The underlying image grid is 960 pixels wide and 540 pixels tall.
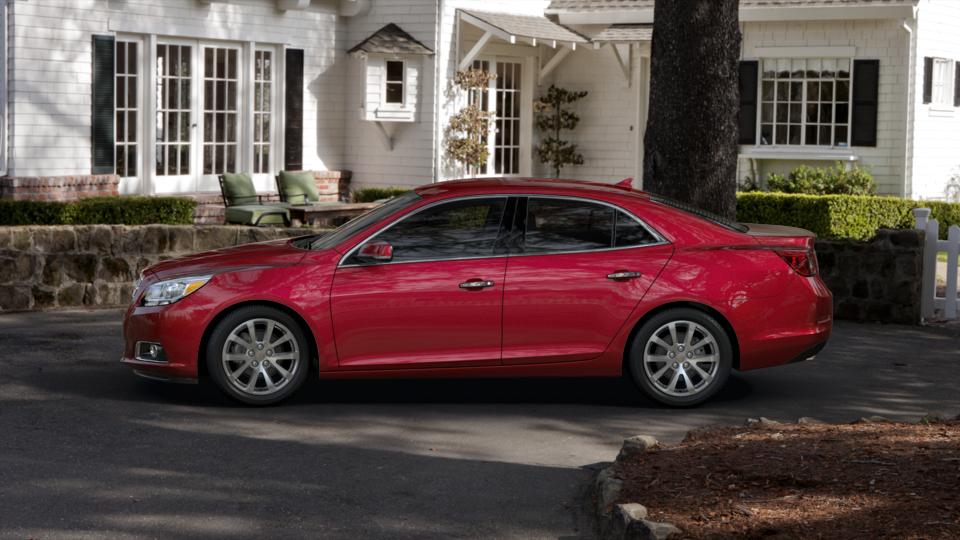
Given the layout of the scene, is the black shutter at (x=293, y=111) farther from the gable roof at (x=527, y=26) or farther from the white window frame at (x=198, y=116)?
the gable roof at (x=527, y=26)

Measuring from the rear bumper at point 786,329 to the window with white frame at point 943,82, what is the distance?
52.1 ft

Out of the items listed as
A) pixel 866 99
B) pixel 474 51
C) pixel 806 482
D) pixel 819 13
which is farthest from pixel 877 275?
pixel 474 51

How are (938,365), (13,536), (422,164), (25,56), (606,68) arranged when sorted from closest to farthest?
1. (13,536)
2. (938,365)
3. (25,56)
4. (422,164)
5. (606,68)

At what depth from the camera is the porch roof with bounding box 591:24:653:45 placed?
24.7 meters

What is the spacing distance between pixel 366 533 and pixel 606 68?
2064cm

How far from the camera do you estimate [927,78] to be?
23578 millimetres

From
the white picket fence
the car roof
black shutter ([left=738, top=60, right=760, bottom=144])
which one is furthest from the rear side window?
black shutter ([left=738, top=60, right=760, bottom=144])

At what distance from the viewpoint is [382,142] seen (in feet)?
79.3

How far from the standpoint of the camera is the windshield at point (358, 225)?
9.29m

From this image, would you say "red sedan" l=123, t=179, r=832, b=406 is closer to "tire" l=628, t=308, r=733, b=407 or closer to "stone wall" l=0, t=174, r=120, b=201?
"tire" l=628, t=308, r=733, b=407

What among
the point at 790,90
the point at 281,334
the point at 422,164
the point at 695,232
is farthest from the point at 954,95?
the point at 281,334

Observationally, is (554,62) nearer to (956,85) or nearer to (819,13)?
(819,13)

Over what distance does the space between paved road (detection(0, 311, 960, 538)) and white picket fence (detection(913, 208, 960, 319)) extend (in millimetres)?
1741

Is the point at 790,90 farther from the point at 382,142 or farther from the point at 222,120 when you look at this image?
the point at 222,120
